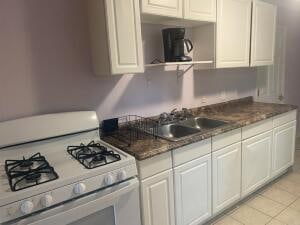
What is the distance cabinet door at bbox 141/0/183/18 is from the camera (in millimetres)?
1776

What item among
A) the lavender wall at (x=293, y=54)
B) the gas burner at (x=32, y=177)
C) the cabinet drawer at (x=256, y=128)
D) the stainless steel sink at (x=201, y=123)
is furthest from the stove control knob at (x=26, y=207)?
the lavender wall at (x=293, y=54)

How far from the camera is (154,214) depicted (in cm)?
164

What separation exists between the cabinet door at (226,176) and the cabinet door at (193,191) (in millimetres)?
88

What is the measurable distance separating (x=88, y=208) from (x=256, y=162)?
1799mm

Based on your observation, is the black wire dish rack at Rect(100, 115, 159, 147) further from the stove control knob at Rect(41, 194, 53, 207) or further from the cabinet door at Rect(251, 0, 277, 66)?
the cabinet door at Rect(251, 0, 277, 66)

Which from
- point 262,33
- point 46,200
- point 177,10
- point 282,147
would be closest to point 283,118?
point 282,147

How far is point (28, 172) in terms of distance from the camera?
128 centimetres

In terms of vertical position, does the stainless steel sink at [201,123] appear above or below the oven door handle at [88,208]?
above

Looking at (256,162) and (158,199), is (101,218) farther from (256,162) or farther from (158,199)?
(256,162)

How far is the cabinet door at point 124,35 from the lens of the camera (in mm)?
1616

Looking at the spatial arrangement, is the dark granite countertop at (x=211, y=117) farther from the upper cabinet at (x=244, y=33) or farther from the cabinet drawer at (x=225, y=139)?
the upper cabinet at (x=244, y=33)

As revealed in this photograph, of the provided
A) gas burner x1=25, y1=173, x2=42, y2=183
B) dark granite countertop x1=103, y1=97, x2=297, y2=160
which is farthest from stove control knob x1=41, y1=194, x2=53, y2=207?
dark granite countertop x1=103, y1=97, x2=297, y2=160

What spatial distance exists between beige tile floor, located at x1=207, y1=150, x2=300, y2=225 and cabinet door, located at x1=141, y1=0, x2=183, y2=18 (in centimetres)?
186

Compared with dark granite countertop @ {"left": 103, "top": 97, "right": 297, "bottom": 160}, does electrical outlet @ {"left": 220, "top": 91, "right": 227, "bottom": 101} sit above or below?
above
